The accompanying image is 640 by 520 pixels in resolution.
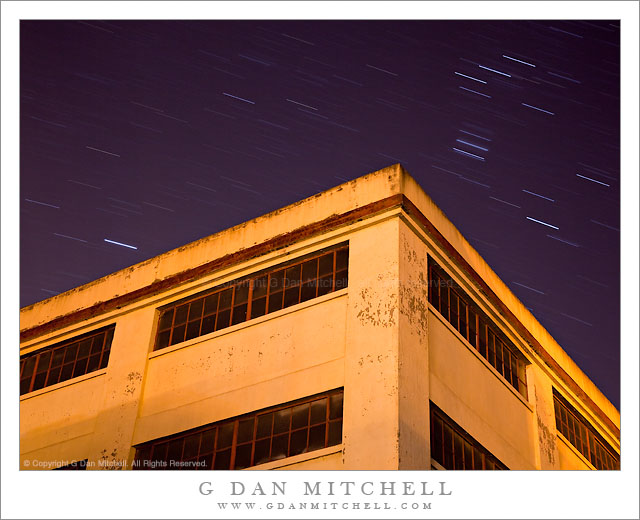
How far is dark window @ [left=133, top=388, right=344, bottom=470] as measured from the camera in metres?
13.8

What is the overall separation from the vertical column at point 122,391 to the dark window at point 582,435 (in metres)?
9.52

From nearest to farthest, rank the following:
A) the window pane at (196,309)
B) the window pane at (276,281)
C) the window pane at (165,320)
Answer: the window pane at (276,281)
the window pane at (196,309)
the window pane at (165,320)

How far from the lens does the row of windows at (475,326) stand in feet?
51.6

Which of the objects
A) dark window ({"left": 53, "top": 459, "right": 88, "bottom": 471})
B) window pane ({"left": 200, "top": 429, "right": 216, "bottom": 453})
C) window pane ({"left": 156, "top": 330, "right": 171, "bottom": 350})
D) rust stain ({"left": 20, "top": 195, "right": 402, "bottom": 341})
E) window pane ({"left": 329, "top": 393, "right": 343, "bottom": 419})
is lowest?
dark window ({"left": 53, "top": 459, "right": 88, "bottom": 471})

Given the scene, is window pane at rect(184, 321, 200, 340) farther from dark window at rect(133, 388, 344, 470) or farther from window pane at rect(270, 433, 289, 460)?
window pane at rect(270, 433, 289, 460)

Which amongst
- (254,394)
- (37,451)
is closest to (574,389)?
(254,394)

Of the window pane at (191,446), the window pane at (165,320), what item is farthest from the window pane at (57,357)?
the window pane at (191,446)

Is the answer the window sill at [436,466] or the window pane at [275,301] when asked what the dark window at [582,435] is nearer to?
the window sill at [436,466]

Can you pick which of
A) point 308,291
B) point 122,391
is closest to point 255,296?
point 308,291

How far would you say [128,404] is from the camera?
16391mm

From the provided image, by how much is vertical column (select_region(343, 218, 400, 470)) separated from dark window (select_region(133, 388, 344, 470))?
21.2 inches

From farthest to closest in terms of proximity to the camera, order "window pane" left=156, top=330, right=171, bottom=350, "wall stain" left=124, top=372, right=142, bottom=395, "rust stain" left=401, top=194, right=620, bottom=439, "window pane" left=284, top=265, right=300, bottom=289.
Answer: "window pane" left=156, top=330, right=171, bottom=350
"wall stain" left=124, top=372, right=142, bottom=395
"window pane" left=284, top=265, right=300, bottom=289
"rust stain" left=401, top=194, right=620, bottom=439

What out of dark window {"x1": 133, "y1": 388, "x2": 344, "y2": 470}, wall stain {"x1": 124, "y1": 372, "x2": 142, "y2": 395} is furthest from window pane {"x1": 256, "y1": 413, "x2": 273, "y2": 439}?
wall stain {"x1": 124, "y1": 372, "x2": 142, "y2": 395}

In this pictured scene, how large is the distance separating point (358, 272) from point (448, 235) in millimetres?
2595
